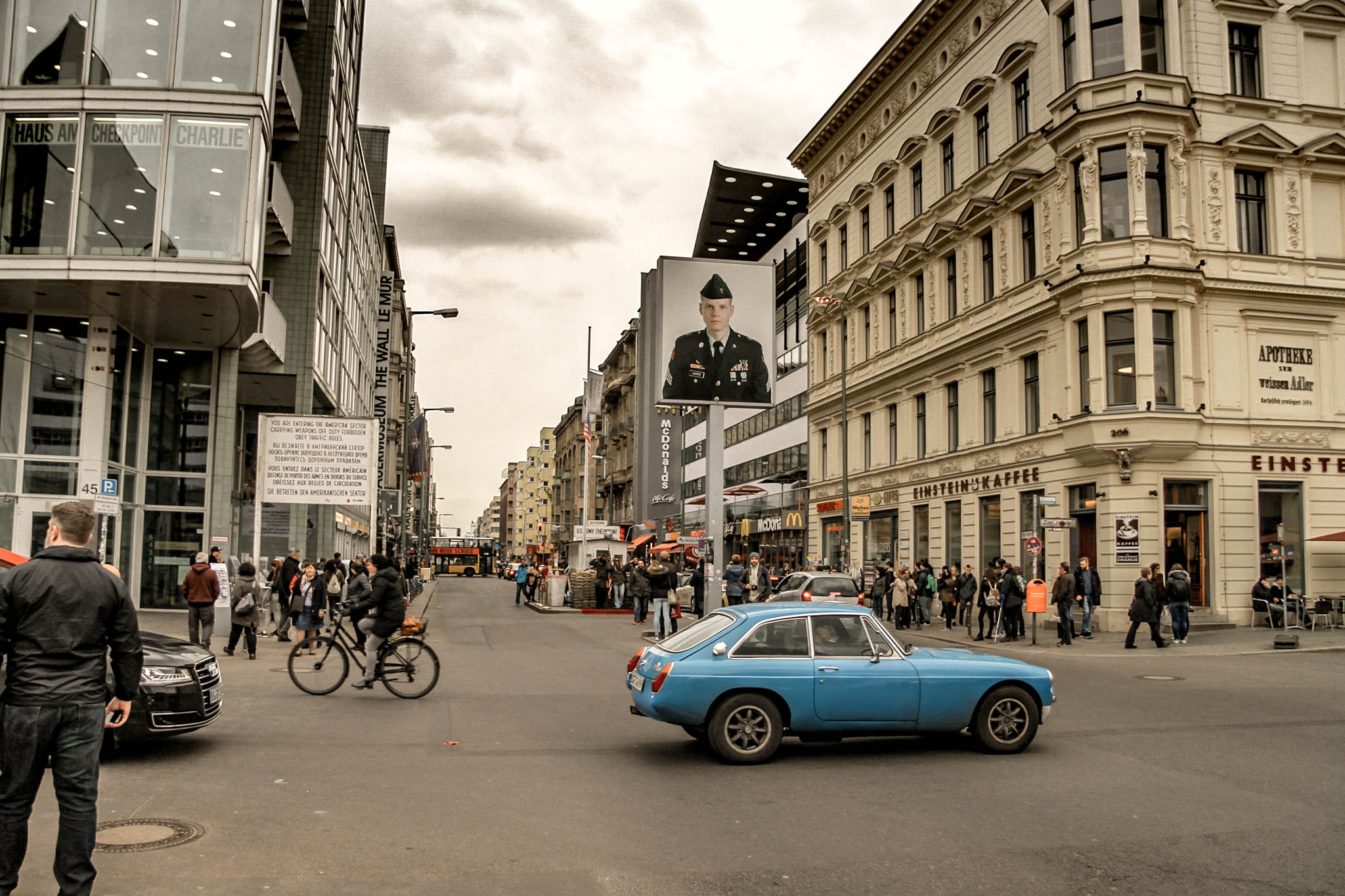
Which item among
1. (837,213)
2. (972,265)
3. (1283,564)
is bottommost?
(1283,564)

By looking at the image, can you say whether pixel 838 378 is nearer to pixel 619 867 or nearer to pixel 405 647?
pixel 405 647

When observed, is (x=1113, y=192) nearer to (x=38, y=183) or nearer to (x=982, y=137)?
(x=982, y=137)

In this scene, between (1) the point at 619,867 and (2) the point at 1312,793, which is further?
(2) the point at 1312,793

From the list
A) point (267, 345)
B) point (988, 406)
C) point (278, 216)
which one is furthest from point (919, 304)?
point (267, 345)

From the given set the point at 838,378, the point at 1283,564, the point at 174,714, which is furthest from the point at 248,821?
the point at 838,378

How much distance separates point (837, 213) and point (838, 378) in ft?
23.5

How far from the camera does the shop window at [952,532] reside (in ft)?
120

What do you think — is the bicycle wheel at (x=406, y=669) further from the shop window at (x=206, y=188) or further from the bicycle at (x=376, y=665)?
the shop window at (x=206, y=188)

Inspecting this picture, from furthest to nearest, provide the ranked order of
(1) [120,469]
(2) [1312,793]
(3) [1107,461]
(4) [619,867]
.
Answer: (3) [1107,461] < (1) [120,469] < (2) [1312,793] < (4) [619,867]

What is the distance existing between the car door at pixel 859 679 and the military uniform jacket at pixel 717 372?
1982 cm

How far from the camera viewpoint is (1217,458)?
90.2ft

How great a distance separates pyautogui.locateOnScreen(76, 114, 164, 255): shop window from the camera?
69.8 ft

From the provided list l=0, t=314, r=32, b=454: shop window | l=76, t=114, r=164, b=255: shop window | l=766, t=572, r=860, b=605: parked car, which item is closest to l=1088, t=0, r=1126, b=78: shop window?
l=766, t=572, r=860, b=605: parked car

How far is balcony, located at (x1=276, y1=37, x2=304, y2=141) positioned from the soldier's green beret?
39.3 feet
